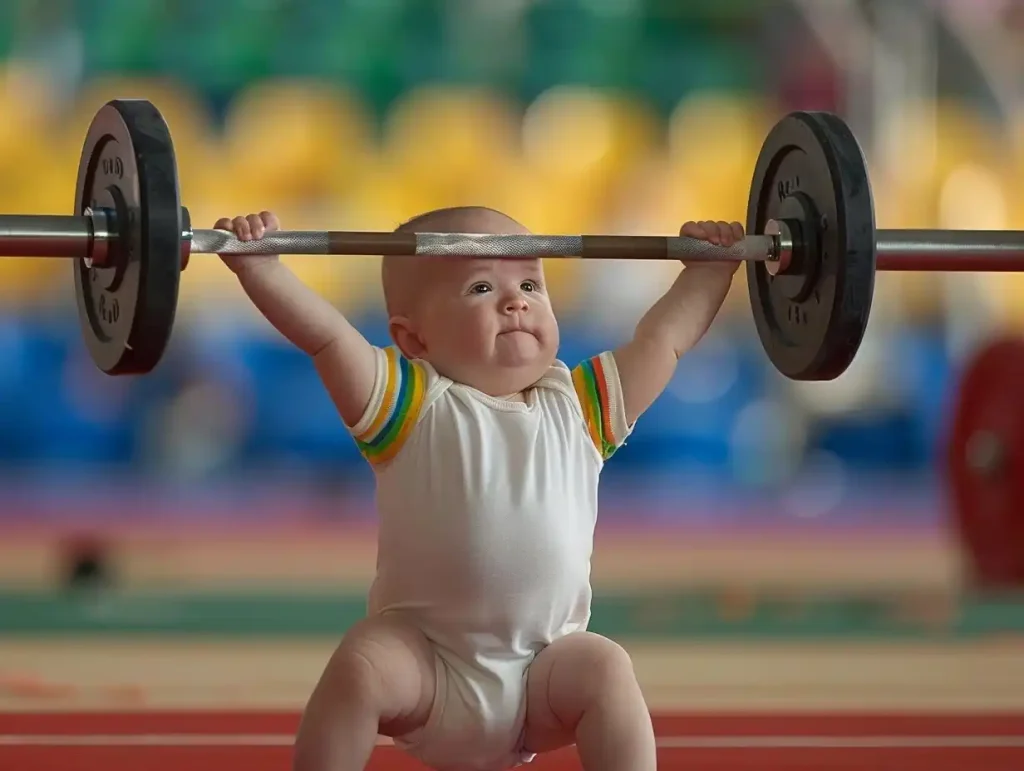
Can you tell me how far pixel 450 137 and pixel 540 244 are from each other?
3460mm

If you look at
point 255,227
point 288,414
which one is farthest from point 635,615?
point 255,227

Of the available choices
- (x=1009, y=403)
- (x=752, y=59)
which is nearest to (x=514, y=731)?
(x=1009, y=403)

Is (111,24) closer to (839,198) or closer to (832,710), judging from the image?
(832,710)

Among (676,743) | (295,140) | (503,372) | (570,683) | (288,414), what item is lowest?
(676,743)

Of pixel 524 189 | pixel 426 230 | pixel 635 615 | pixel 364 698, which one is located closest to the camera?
pixel 364 698

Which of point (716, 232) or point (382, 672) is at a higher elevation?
point (716, 232)

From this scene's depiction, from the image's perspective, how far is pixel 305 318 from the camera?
1.20m

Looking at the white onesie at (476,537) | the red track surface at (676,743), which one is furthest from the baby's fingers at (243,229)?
the red track surface at (676,743)

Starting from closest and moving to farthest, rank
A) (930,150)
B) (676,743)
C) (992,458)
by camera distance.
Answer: (676,743) < (992,458) < (930,150)

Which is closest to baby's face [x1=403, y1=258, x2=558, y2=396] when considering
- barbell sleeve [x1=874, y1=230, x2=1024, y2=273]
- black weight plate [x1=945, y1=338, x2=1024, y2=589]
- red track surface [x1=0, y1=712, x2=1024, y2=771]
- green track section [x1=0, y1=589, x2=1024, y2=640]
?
barbell sleeve [x1=874, y1=230, x2=1024, y2=273]

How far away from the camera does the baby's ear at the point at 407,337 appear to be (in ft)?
4.28

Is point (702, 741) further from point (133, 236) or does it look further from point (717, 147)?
point (717, 147)

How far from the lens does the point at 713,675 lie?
2.34 m

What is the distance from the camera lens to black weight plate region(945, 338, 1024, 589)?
245 cm
